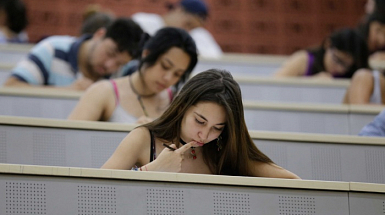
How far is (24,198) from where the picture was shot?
2.17 metres

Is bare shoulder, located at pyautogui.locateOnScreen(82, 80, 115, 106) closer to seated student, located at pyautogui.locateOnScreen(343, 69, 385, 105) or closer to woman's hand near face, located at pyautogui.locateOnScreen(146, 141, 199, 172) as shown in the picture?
woman's hand near face, located at pyautogui.locateOnScreen(146, 141, 199, 172)

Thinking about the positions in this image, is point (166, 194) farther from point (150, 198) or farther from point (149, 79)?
point (149, 79)

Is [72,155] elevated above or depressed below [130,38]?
below

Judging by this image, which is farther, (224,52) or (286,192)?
(224,52)

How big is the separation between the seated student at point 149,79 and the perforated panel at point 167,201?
1023 mm

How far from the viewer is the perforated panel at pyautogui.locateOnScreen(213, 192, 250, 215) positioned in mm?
2258

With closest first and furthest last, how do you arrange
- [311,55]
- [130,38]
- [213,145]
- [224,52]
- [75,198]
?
[75,198], [213,145], [130,38], [311,55], [224,52]

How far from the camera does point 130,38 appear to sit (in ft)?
12.5

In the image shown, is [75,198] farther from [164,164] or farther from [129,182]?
[164,164]

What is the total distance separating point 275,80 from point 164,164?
2235mm

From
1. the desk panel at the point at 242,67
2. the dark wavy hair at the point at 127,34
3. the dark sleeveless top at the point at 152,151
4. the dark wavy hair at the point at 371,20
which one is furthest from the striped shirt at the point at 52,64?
the dark wavy hair at the point at 371,20

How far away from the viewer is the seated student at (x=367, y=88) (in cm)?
420

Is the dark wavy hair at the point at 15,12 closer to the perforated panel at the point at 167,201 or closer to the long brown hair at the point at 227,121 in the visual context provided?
the long brown hair at the point at 227,121

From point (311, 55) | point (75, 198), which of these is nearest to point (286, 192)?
point (75, 198)
